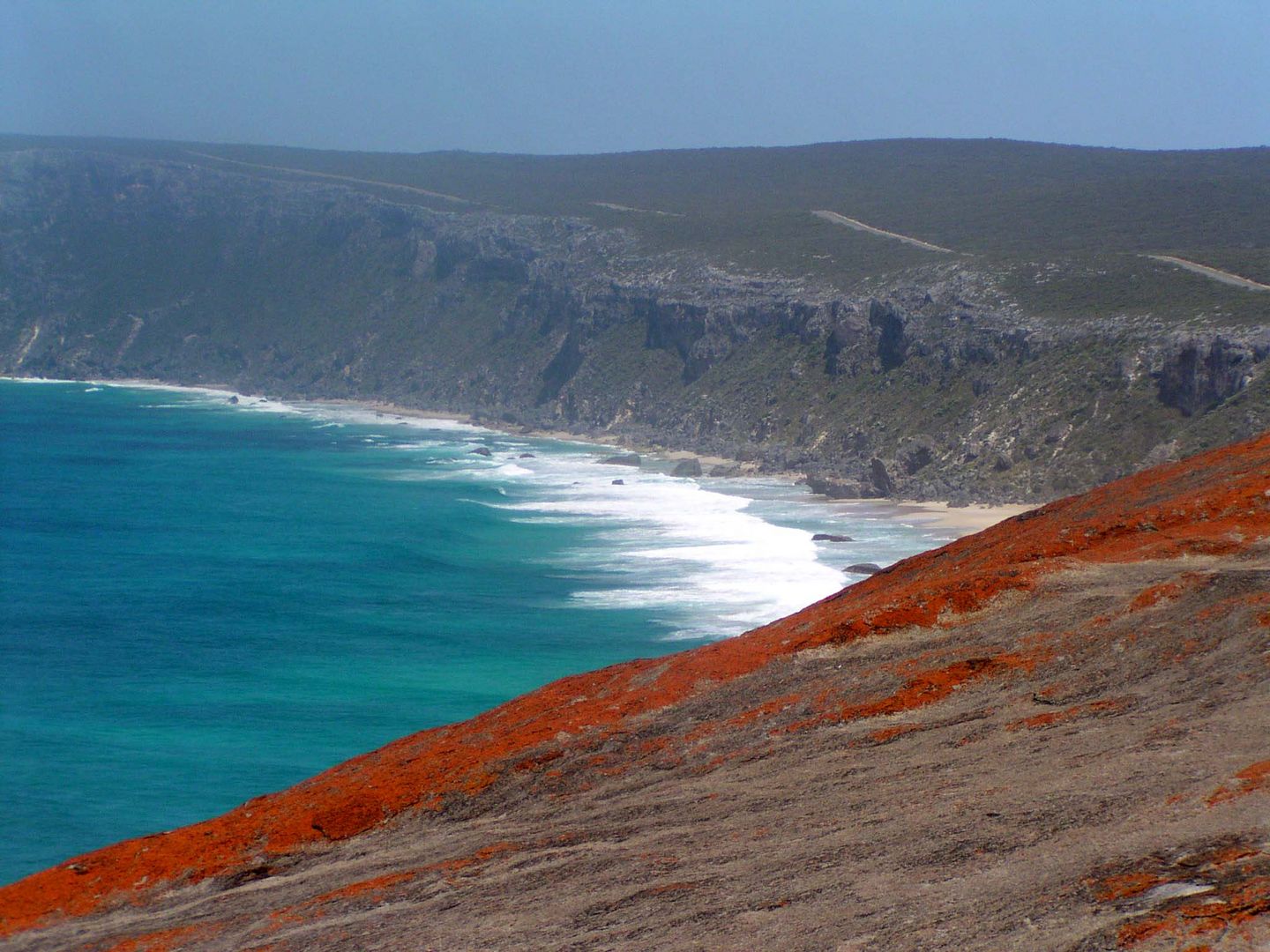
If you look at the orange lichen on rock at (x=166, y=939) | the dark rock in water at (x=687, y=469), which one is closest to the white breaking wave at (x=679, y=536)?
the dark rock in water at (x=687, y=469)

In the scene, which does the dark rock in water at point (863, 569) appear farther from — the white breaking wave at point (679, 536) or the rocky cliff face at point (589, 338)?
the rocky cliff face at point (589, 338)

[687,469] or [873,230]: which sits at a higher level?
[873,230]

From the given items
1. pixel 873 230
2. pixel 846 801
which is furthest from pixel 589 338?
pixel 846 801

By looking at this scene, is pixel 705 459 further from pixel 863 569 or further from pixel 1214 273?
pixel 863 569

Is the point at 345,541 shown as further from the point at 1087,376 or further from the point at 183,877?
the point at 183,877

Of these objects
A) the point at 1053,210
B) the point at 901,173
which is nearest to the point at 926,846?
the point at 1053,210
